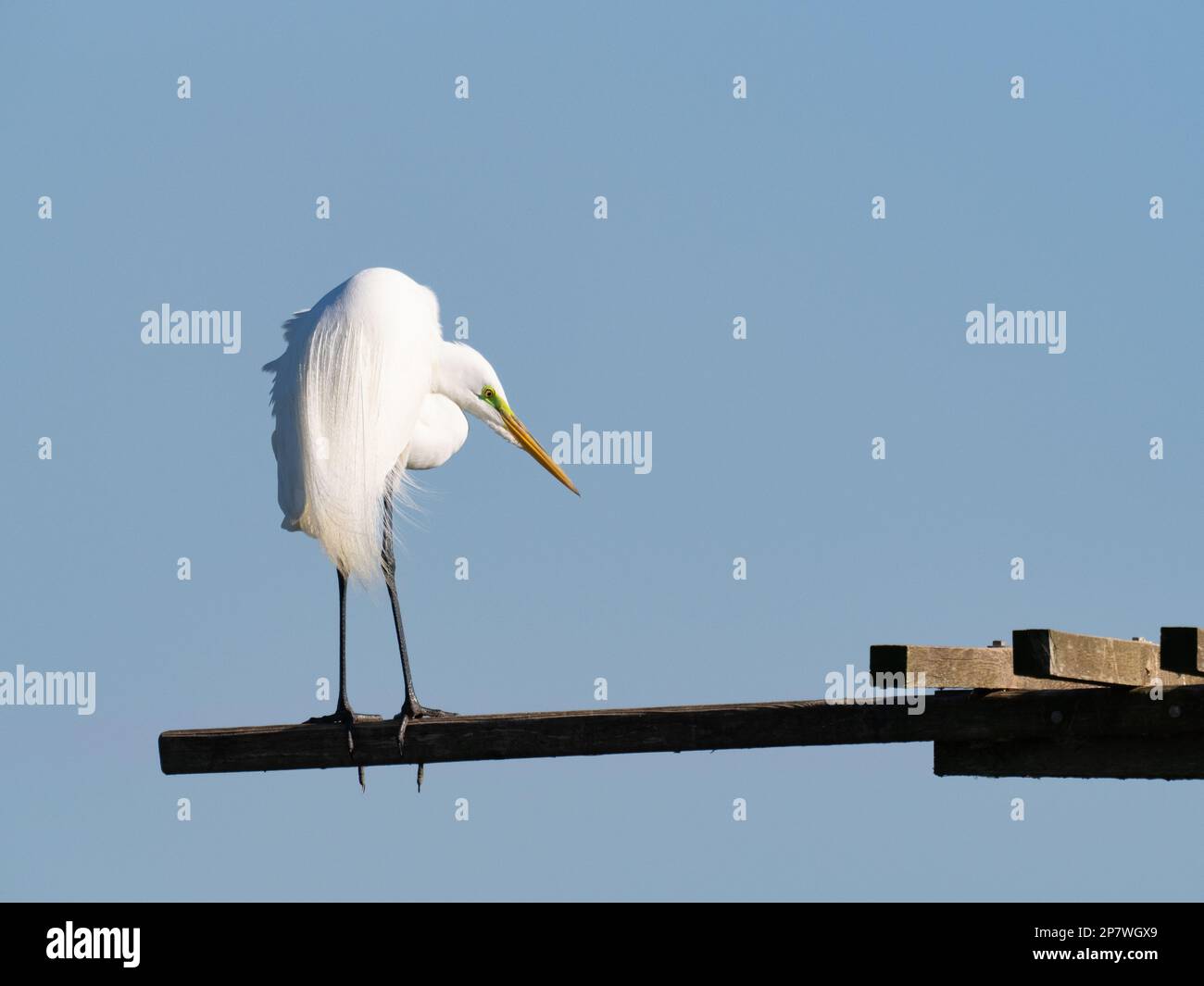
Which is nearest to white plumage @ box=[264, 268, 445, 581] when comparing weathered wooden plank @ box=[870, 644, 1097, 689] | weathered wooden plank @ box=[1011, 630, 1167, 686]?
weathered wooden plank @ box=[870, 644, 1097, 689]

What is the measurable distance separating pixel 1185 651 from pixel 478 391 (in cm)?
504

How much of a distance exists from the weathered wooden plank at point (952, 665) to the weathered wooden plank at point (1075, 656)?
0.13 meters

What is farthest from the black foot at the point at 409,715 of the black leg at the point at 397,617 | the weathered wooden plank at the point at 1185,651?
the weathered wooden plank at the point at 1185,651

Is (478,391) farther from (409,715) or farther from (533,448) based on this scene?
(409,715)

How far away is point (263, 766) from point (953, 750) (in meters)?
3.04

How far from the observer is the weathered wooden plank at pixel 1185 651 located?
6.09 metres

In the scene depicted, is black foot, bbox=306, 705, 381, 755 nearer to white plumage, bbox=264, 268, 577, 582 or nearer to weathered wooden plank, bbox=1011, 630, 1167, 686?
white plumage, bbox=264, 268, 577, 582

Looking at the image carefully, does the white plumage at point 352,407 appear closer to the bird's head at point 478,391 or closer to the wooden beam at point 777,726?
the bird's head at point 478,391

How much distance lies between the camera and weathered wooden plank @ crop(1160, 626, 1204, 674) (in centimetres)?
609

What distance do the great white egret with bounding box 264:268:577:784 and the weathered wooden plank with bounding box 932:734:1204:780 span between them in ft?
9.00
